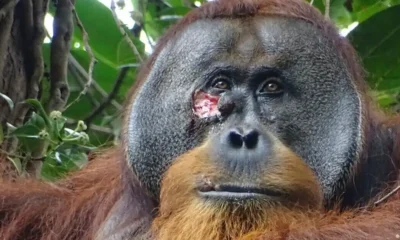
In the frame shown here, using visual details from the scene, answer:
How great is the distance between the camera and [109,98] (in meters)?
3.81

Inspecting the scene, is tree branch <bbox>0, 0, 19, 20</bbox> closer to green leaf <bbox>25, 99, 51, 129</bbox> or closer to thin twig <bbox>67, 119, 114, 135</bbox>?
green leaf <bbox>25, 99, 51, 129</bbox>

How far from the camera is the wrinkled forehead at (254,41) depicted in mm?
2988

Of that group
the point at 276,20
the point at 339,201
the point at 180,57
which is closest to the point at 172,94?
the point at 180,57

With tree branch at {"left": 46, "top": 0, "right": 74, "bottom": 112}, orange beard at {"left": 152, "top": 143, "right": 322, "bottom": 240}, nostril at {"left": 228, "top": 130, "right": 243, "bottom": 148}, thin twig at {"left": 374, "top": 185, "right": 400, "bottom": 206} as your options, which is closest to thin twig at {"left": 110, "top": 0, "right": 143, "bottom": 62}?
tree branch at {"left": 46, "top": 0, "right": 74, "bottom": 112}

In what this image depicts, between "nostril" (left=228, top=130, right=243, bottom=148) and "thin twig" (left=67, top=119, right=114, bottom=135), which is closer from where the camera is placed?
"nostril" (left=228, top=130, right=243, bottom=148)

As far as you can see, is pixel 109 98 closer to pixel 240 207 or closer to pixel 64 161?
pixel 64 161

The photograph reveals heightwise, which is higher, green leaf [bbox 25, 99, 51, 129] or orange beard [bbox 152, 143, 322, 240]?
green leaf [bbox 25, 99, 51, 129]

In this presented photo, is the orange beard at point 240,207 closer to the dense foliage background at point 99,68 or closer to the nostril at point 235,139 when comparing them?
the nostril at point 235,139

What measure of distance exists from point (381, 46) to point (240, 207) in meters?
1.13

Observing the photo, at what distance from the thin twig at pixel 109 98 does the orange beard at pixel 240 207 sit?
0.96 metres

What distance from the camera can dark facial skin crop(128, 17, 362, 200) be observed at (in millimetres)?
2881

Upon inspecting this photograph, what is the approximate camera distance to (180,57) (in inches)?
124

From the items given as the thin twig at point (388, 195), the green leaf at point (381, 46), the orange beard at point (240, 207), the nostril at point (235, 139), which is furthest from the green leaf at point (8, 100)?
the thin twig at point (388, 195)

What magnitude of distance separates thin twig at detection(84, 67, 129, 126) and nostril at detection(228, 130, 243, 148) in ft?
3.70
